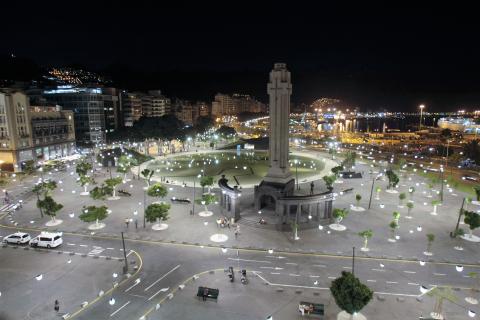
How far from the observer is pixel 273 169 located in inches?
2244

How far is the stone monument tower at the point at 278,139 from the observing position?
180ft

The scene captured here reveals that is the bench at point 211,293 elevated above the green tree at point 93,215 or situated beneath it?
situated beneath

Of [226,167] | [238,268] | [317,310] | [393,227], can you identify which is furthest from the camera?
[226,167]

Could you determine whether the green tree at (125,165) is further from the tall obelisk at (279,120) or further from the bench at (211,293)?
the bench at (211,293)

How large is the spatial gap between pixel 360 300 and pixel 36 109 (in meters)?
102

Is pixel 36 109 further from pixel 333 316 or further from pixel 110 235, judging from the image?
pixel 333 316

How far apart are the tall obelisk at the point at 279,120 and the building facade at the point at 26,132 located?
70.0 metres

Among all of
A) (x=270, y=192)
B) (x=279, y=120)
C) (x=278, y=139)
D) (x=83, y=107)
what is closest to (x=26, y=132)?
(x=83, y=107)

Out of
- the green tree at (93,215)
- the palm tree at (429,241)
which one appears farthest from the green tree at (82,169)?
the palm tree at (429,241)

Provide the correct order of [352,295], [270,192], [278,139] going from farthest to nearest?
[278,139] < [270,192] < [352,295]

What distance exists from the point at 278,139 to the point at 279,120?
3.09 m

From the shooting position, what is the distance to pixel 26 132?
93.4 meters

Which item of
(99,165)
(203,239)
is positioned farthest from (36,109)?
(203,239)

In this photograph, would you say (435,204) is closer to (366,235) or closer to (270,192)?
(366,235)
